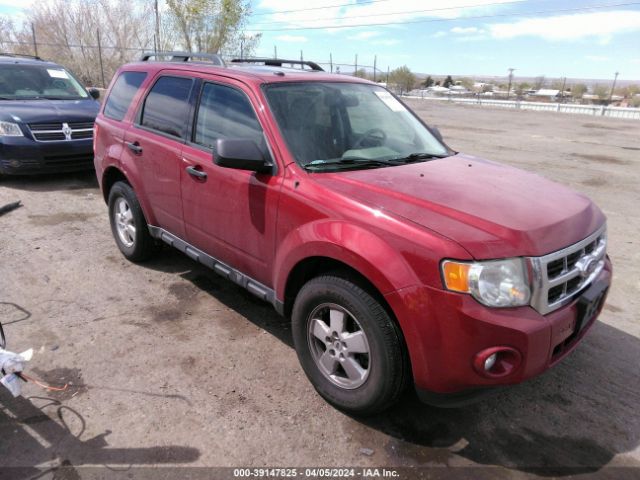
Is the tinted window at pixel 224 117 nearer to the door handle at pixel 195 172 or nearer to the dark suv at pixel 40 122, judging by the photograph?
the door handle at pixel 195 172

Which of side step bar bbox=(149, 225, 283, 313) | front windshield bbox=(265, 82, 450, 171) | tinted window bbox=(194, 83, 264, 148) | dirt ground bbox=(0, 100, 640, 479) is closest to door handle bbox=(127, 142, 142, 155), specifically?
side step bar bbox=(149, 225, 283, 313)

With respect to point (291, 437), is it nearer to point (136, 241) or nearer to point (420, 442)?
point (420, 442)

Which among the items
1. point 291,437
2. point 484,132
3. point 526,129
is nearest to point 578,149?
point 484,132

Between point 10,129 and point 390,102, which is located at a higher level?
point 390,102

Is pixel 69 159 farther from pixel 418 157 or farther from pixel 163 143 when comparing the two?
pixel 418 157

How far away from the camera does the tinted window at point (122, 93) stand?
15.2 feet

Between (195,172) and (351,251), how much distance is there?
161cm

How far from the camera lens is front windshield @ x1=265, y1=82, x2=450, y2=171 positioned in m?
3.19

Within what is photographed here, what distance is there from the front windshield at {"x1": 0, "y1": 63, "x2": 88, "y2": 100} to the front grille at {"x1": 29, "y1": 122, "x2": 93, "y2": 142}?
104 centimetres

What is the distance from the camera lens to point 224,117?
357 cm

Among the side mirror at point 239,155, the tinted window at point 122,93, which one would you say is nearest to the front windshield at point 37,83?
the tinted window at point 122,93

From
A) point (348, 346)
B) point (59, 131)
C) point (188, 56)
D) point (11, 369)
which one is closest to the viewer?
point (11, 369)

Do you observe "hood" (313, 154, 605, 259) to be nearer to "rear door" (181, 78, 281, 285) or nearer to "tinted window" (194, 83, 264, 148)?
"rear door" (181, 78, 281, 285)

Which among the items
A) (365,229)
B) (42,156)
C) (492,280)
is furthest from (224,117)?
(42,156)
